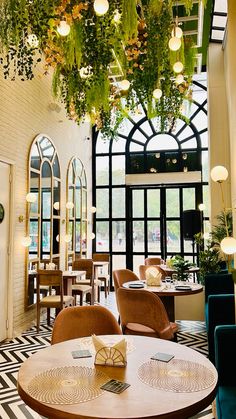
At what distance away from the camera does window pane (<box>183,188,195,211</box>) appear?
29.8 feet

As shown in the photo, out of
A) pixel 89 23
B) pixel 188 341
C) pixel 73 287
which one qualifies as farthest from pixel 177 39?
pixel 73 287

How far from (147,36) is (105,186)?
5.36 m

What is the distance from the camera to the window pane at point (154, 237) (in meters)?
9.24

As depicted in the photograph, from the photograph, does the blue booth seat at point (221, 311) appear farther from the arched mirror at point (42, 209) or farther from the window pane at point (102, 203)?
the window pane at point (102, 203)

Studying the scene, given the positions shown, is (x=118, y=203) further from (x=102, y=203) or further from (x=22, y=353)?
(x=22, y=353)

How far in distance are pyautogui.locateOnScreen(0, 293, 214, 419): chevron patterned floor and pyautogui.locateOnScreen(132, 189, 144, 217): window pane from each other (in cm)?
409

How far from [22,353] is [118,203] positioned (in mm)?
5652

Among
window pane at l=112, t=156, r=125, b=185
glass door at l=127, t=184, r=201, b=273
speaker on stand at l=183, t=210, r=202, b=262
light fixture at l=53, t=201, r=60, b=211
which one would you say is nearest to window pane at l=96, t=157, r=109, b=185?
window pane at l=112, t=156, r=125, b=185

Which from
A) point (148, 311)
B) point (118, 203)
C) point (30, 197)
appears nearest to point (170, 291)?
point (148, 311)

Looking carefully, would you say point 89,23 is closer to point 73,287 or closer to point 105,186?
point 73,287

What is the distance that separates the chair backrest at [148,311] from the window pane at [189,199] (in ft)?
19.5

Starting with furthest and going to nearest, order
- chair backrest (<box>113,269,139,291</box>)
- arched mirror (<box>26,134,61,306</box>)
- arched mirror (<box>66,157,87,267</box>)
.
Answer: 1. arched mirror (<box>66,157,87,267</box>)
2. arched mirror (<box>26,134,61,306</box>)
3. chair backrest (<box>113,269,139,291</box>)

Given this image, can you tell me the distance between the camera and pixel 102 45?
13.6 feet

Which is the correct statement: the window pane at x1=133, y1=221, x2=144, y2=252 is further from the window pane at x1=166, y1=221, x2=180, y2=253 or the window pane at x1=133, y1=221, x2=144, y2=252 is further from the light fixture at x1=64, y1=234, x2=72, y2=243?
the light fixture at x1=64, y1=234, x2=72, y2=243
